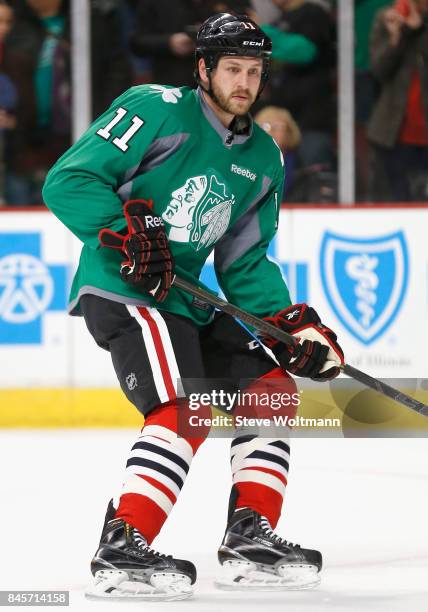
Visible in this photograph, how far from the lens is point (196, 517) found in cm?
354

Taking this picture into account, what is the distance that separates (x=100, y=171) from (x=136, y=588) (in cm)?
83

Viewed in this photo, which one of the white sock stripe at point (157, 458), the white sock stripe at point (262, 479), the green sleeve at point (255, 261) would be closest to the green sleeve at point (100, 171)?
the green sleeve at point (255, 261)

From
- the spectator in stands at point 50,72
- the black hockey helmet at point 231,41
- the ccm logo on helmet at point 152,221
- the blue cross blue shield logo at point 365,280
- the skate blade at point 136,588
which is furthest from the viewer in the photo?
the spectator in stands at point 50,72

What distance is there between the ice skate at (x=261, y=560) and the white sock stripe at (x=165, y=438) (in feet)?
0.72

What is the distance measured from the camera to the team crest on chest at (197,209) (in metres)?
2.86

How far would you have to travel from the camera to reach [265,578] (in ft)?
9.04

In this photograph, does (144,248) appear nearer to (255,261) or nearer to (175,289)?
(175,289)

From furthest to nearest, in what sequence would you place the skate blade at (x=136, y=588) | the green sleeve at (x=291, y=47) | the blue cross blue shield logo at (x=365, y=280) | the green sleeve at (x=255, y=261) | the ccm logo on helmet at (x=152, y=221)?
the green sleeve at (x=291, y=47) → the blue cross blue shield logo at (x=365, y=280) → the green sleeve at (x=255, y=261) → the ccm logo on helmet at (x=152, y=221) → the skate blade at (x=136, y=588)

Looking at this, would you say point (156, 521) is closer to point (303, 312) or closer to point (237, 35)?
point (303, 312)

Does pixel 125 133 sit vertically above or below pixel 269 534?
above

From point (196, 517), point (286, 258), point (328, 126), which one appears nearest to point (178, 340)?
point (196, 517)

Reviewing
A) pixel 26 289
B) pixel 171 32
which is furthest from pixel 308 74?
pixel 26 289

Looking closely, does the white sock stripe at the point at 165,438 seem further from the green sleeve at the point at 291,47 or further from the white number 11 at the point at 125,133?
the green sleeve at the point at 291,47

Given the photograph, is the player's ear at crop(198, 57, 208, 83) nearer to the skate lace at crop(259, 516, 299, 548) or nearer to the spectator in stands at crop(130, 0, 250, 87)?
the skate lace at crop(259, 516, 299, 548)
